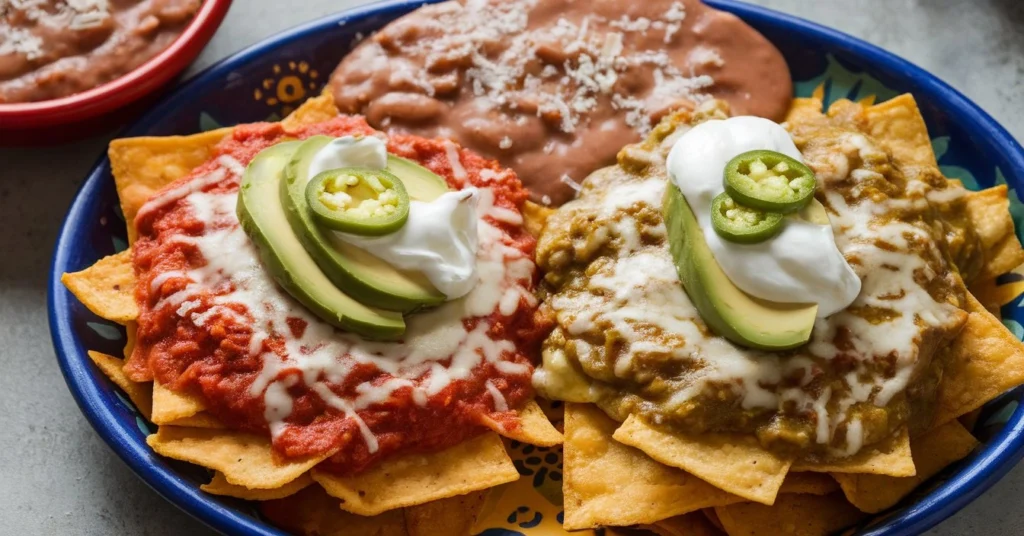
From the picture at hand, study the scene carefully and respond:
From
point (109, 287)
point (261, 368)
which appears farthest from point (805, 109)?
point (109, 287)

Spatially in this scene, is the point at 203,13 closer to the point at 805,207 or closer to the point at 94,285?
the point at 94,285

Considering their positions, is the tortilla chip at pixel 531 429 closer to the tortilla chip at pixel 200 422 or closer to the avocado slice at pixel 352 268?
the avocado slice at pixel 352 268

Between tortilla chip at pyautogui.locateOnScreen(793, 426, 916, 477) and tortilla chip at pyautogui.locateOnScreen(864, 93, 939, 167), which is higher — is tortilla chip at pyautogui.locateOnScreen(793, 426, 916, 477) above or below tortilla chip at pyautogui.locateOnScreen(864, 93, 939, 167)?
below

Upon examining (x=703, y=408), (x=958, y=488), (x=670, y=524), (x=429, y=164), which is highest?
(x=429, y=164)

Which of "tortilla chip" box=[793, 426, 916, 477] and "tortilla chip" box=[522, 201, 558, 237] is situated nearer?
"tortilla chip" box=[793, 426, 916, 477]

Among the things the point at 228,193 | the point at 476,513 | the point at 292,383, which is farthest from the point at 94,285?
the point at 476,513

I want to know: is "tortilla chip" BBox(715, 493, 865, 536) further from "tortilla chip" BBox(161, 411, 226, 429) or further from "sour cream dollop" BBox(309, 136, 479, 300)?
"tortilla chip" BBox(161, 411, 226, 429)

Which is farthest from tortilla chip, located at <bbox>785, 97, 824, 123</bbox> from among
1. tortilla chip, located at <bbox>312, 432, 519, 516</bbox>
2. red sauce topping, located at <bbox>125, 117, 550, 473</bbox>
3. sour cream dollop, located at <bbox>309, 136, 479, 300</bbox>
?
tortilla chip, located at <bbox>312, 432, 519, 516</bbox>
